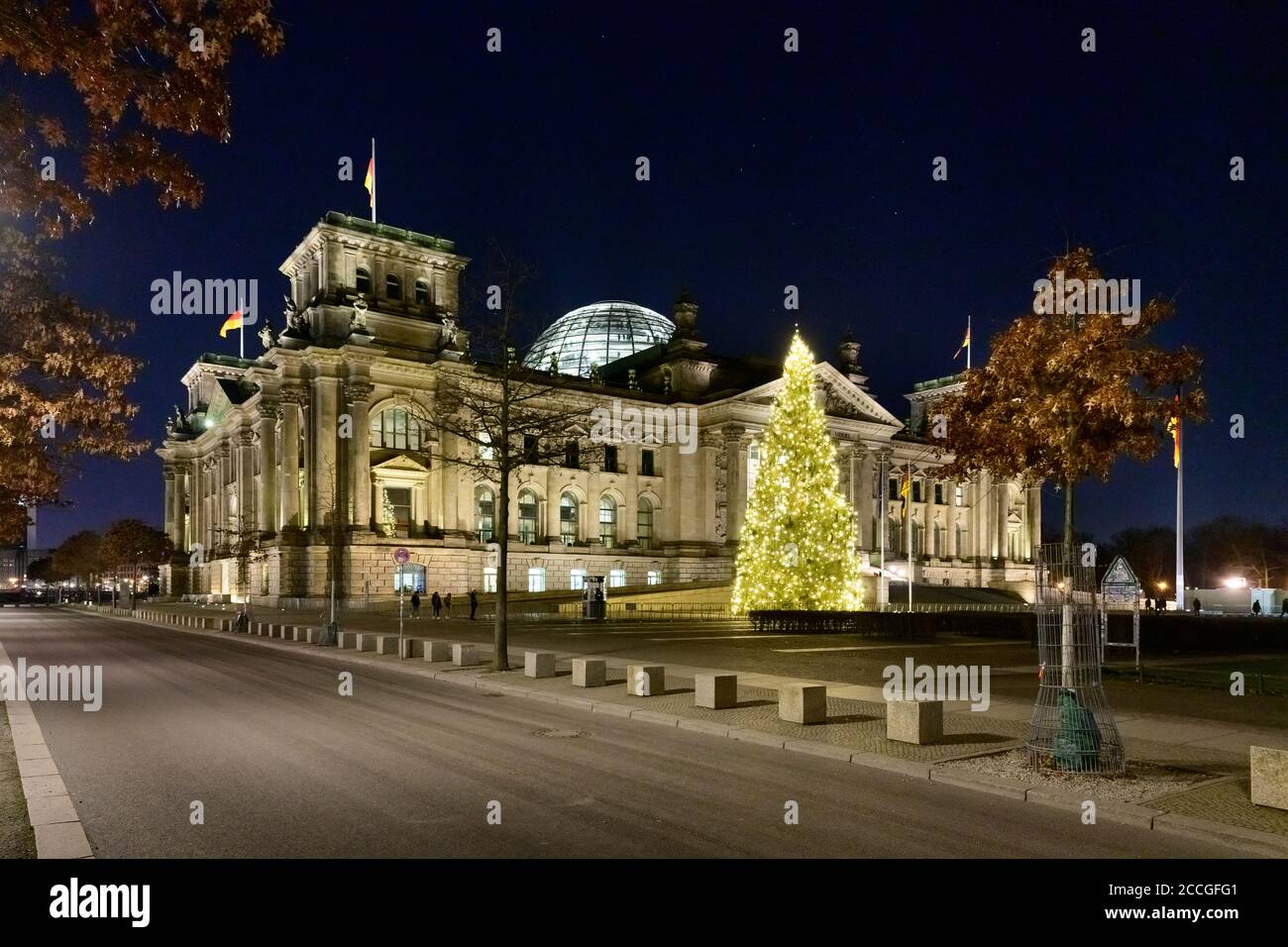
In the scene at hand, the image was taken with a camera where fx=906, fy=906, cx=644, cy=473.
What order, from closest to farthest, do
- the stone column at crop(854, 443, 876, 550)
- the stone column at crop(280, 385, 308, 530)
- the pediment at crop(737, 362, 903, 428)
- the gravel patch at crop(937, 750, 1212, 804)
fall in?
the gravel patch at crop(937, 750, 1212, 804) → the stone column at crop(280, 385, 308, 530) → the pediment at crop(737, 362, 903, 428) → the stone column at crop(854, 443, 876, 550)

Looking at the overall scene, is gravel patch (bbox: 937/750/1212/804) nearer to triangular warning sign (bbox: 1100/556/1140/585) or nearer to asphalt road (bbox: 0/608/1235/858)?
asphalt road (bbox: 0/608/1235/858)

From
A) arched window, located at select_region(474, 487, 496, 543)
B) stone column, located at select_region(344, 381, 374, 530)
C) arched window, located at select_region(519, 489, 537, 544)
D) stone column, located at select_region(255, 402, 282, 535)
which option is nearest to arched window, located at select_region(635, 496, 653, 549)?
arched window, located at select_region(519, 489, 537, 544)

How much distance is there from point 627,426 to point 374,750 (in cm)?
7097

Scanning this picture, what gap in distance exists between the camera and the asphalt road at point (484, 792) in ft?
27.2

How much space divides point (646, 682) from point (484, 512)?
5947 centimetres

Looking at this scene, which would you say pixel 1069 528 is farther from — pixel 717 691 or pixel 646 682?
pixel 646 682

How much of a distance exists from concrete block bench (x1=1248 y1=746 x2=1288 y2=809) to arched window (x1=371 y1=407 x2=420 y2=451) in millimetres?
63891

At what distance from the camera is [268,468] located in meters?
72.7

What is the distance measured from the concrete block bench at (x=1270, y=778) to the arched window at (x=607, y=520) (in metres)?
73.3

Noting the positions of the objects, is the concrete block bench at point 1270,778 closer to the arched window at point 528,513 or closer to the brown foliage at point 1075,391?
the brown foliage at point 1075,391

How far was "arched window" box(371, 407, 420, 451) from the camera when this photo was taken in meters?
68.6
